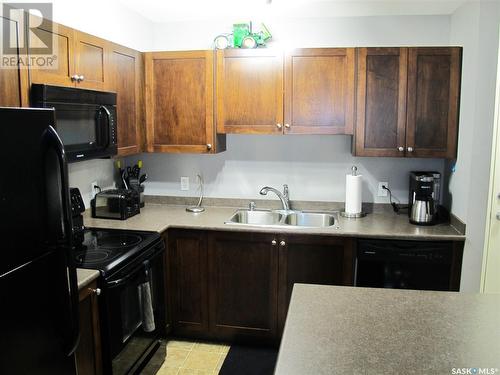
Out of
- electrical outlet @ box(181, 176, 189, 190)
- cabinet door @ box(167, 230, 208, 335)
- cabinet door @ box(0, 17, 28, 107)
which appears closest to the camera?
cabinet door @ box(0, 17, 28, 107)

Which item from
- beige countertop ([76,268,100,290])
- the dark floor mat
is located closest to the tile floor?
Result: the dark floor mat

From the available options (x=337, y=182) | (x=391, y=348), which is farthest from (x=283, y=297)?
(x=391, y=348)

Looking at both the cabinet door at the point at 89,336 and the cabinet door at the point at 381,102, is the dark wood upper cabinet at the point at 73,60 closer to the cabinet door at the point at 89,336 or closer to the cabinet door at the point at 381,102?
the cabinet door at the point at 89,336

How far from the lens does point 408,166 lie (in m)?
3.35

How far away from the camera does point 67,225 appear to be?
156cm

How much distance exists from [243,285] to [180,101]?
138 cm

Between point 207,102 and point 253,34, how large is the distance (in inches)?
23.5

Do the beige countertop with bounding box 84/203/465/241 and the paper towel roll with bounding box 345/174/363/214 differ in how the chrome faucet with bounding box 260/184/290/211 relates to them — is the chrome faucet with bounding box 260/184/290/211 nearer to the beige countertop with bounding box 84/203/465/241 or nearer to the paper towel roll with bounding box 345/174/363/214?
the beige countertop with bounding box 84/203/465/241

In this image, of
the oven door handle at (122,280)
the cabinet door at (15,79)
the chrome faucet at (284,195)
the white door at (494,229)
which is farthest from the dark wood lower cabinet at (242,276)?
the cabinet door at (15,79)

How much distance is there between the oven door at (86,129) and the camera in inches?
88.5

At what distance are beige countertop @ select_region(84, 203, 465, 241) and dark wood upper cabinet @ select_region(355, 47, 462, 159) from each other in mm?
486

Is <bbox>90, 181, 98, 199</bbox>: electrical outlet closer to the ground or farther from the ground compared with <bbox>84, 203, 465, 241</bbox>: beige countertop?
farther from the ground

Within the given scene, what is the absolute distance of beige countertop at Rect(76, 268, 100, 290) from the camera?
1.97 meters

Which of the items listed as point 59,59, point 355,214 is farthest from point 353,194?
point 59,59
